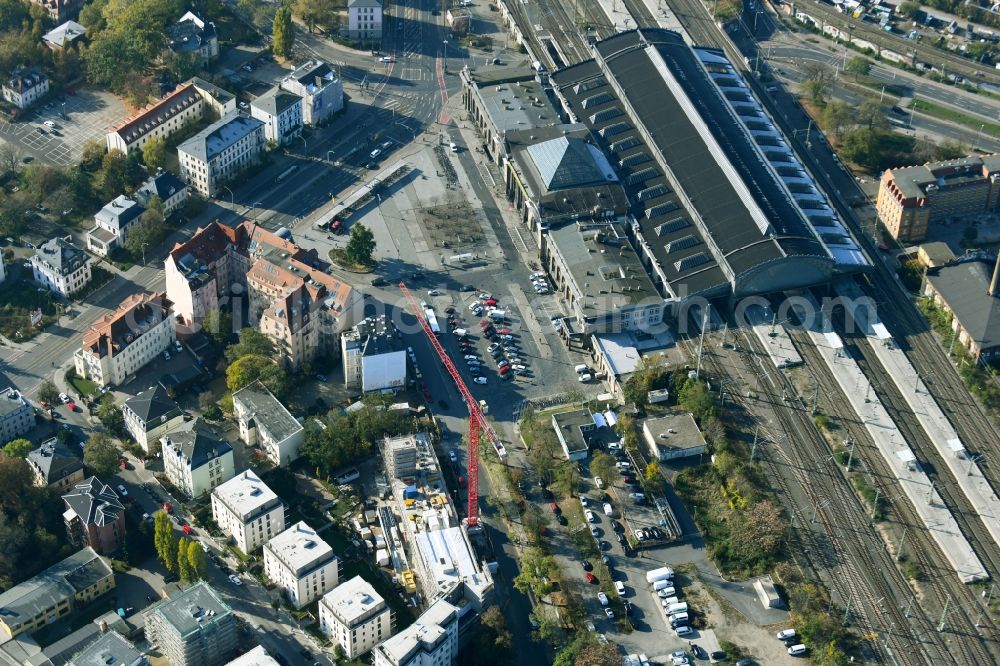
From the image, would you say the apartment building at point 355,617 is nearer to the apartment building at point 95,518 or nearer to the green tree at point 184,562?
the green tree at point 184,562

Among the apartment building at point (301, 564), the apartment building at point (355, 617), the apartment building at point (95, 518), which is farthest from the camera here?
the apartment building at point (95, 518)

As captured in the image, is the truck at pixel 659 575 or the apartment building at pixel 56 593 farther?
the truck at pixel 659 575

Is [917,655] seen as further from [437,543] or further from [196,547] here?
[196,547]

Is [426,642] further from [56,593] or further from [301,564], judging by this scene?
[56,593]

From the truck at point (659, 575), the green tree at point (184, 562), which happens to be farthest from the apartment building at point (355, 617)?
the truck at point (659, 575)

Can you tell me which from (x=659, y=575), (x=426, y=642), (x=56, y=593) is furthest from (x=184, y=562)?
(x=659, y=575)

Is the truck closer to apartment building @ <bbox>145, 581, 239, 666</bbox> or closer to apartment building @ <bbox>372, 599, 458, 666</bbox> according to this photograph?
apartment building @ <bbox>372, 599, 458, 666</bbox>
